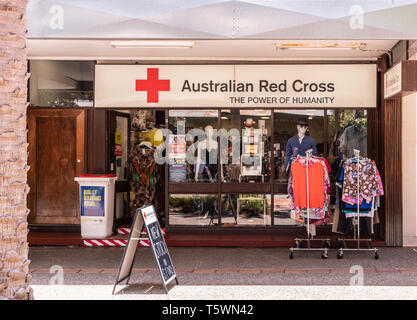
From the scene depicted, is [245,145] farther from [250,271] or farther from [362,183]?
[250,271]

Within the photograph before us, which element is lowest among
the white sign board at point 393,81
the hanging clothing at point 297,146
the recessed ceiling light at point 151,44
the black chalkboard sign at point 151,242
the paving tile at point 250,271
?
the paving tile at point 250,271

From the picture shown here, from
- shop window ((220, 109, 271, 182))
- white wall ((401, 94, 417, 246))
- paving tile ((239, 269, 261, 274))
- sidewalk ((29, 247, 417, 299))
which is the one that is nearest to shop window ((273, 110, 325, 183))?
shop window ((220, 109, 271, 182))

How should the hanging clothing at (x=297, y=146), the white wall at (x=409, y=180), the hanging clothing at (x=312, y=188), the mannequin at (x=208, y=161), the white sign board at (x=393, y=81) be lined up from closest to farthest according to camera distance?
1. the white sign board at (x=393, y=81)
2. the hanging clothing at (x=312, y=188)
3. the white wall at (x=409, y=180)
4. the hanging clothing at (x=297, y=146)
5. the mannequin at (x=208, y=161)

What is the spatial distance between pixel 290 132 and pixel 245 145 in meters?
0.90

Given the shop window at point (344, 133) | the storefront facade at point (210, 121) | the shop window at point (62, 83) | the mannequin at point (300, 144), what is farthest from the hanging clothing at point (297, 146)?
the shop window at point (62, 83)

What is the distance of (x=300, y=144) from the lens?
10023mm

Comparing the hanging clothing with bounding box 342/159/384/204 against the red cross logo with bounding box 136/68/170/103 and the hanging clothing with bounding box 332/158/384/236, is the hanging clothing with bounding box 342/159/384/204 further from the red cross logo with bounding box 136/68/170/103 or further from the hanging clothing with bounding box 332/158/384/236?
the red cross logo with bounding box 136/68/170/103

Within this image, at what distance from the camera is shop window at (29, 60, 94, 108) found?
1036 cm

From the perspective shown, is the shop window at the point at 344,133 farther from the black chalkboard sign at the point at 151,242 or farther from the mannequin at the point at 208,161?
the black chalkboard sign at the point at 151,242

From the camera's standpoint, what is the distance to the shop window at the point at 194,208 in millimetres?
10344

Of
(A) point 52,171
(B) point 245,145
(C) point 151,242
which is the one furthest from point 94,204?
(C) point 151,242

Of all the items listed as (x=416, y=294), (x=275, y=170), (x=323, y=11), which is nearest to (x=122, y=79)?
(x=275, y=170)

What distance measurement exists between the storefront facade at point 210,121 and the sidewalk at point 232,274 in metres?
1.08
